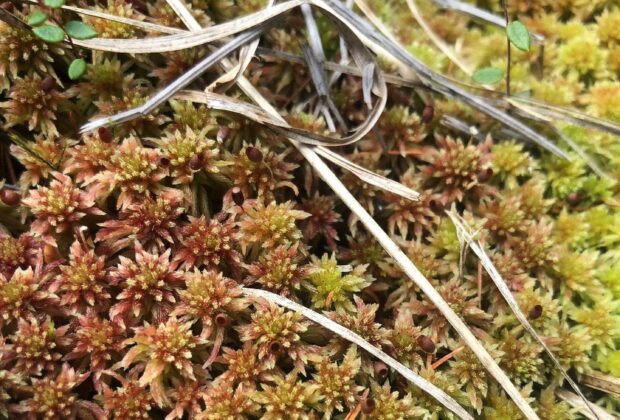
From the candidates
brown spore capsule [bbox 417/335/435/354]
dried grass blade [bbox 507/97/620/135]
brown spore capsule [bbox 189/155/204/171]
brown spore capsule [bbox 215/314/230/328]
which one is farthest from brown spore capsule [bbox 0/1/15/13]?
dried grass blade [bbox 507/97/620/135]

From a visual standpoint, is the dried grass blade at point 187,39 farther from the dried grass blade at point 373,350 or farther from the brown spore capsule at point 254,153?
the dried grass blade at point 373,350

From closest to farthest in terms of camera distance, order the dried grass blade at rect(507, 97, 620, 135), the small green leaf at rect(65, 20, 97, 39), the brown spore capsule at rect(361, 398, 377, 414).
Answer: the brown spore capsule at rect(361, 398, 377, 414) → the small green leaf at rect(65, 20, 97, 39) → the dried grass blade at rect(507, 97, 620, 135)

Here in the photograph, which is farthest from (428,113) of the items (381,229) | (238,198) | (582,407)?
(582,407)

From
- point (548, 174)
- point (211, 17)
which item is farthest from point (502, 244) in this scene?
point (211, 17)

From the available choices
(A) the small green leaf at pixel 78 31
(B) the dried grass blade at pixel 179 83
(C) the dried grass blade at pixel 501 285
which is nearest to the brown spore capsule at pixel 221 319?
(B) the dried grass blade at pixel 179 83

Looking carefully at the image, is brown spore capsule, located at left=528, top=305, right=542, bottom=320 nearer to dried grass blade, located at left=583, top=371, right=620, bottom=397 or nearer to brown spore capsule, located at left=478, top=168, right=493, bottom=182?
dried grass blade, located at left=583, top=371, right=620, bottom=397

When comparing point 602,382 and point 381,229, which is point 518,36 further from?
point 602,382
